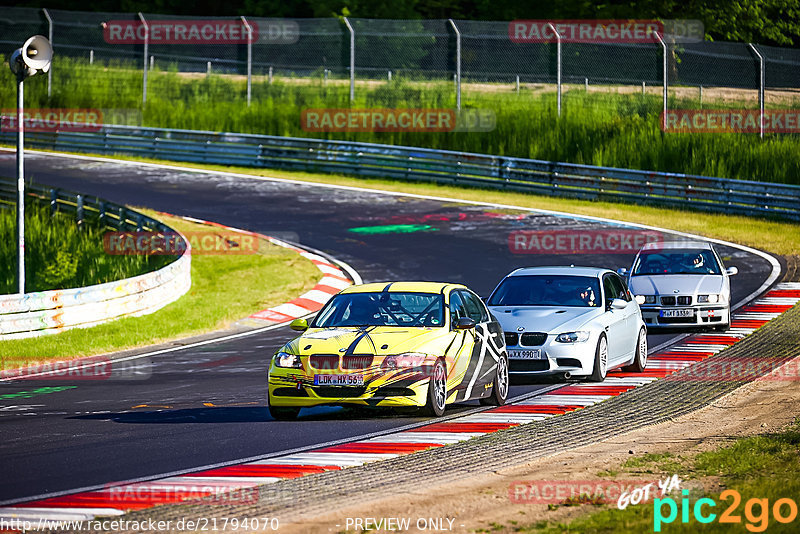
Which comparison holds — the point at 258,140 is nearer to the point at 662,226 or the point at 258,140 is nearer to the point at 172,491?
the point at 662,226

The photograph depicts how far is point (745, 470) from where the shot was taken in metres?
9.42

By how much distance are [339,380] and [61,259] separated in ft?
46.6

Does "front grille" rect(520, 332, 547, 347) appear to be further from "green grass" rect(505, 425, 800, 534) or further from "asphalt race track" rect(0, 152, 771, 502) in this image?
"green grass" rect(505, 425, 800, 534)

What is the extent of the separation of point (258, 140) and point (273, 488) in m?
33.1

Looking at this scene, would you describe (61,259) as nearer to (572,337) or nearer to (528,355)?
(528,355)

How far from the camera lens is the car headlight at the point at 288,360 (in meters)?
11.9

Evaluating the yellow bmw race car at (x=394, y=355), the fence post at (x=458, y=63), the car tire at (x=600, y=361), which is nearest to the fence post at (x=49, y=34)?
the fence post at (x=458, y=63)

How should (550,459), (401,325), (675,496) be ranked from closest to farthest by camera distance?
(675,496), (550,459), (401,325)

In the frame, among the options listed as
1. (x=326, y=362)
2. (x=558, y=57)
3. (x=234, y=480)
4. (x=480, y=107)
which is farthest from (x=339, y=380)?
(x=480, y=107)

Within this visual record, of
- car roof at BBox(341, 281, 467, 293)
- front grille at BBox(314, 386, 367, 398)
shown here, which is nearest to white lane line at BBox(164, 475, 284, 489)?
front grille at BBox(314, 386, 367, 398)

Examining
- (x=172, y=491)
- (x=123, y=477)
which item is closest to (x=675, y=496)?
(x=172, y=491)

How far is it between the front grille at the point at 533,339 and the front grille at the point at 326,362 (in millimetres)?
3506

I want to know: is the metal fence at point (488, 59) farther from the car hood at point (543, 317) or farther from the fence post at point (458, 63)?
the car hood at point (543, 317)

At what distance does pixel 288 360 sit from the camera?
1196 cm
